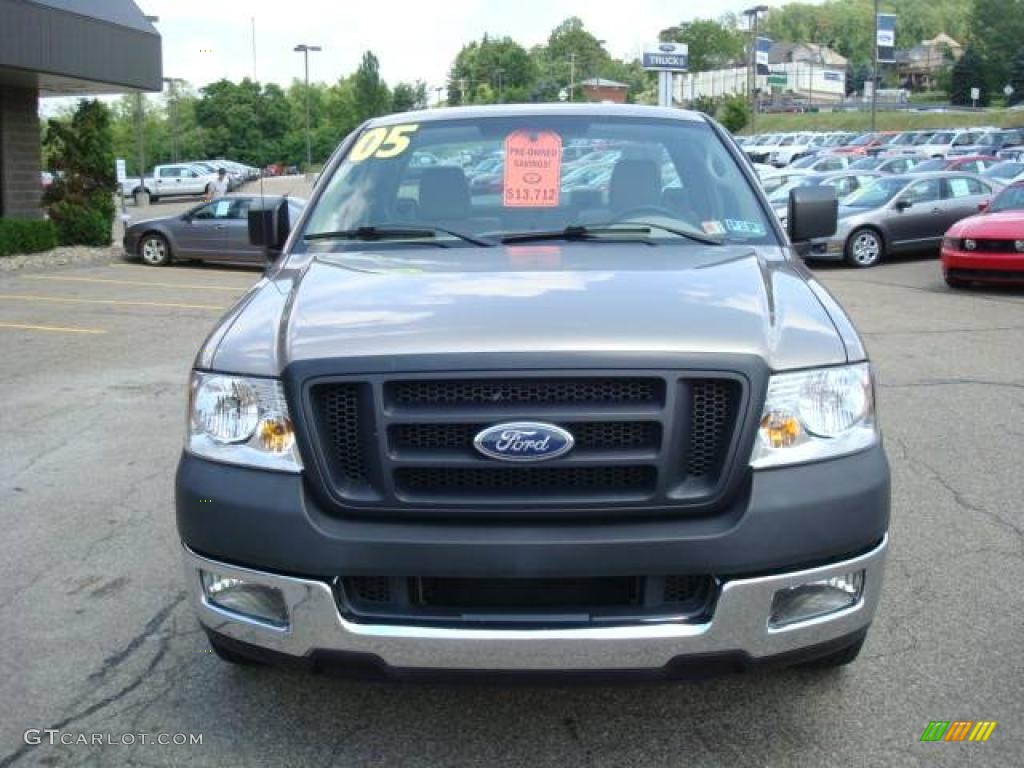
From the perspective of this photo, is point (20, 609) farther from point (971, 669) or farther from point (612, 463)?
point (971, 669)

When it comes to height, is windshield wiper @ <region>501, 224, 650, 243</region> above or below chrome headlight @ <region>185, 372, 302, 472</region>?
above

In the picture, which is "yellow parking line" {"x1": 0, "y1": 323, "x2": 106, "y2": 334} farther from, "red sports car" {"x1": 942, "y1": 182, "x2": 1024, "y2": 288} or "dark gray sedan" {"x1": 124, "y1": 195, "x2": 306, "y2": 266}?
"red sports car" {"x1": 942, "y1": 182, "x2": 1024, "y2": 288}

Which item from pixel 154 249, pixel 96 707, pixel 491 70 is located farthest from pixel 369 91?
pixel 96 707

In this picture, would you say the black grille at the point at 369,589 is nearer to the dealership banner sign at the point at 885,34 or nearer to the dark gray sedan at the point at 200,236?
the dark gray sedan at the point at 200,236

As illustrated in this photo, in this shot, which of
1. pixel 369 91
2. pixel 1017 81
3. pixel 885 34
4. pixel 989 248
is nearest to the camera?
pixel 989 248

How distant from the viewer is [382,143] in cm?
477

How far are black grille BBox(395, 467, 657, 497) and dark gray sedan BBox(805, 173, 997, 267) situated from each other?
655 inches

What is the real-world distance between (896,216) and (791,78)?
149m

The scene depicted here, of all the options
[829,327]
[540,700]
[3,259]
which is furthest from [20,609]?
[3,259]

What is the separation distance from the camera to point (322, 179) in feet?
15.2

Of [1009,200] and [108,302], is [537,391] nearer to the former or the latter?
[108,302]

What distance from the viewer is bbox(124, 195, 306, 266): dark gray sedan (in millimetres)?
20547

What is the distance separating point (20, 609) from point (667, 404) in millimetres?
2971

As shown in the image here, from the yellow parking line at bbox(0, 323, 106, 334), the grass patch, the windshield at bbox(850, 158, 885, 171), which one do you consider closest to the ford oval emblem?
the yellow parking line at bbox(0, 323, 106, 334)
